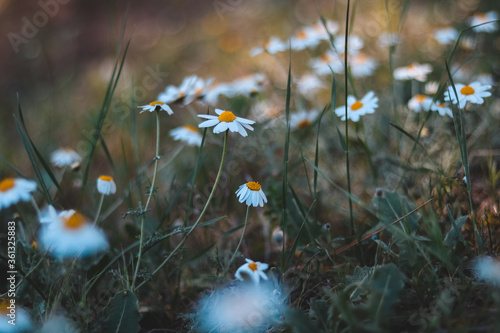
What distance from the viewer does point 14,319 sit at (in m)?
1.07

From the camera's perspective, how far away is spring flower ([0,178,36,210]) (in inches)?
47.4

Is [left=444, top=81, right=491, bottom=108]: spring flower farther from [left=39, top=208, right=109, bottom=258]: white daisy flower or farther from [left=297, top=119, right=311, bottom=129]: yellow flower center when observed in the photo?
[left=39, top=208, right=109, bottom=258]: white daisy flower

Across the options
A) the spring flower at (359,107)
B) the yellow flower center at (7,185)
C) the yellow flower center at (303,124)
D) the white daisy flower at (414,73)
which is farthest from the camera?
the yellow flower center at (303,124)

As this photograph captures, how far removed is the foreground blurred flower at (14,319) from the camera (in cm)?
104

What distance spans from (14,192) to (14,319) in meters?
0.37

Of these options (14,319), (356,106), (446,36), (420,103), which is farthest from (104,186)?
(446,36)

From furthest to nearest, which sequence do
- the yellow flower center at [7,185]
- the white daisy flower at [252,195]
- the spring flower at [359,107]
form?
1. the spring flower at [359,107]
2. the yellow flower center at [7,185]
3. the white daisy flower at [252,195]

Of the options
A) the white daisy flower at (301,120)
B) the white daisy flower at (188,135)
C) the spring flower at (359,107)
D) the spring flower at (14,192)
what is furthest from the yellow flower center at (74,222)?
the white daisy flower at (301,120)

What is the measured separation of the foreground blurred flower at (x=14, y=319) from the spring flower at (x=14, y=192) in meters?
0.29

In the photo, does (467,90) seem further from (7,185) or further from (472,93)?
(7,185)

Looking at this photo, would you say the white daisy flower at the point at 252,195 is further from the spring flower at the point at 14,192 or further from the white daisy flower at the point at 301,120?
the white daisy flower at the point at 301,120

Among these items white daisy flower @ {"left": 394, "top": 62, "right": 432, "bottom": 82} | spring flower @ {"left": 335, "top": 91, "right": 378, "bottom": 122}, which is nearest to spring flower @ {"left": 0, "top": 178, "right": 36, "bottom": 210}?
spring flower @ {"left": 335, "top": 91, "right": 378, "bottom": 122}

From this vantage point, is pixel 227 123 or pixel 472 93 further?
pixel 472 93

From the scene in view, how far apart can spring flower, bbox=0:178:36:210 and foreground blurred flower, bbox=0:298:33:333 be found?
0.29 m
